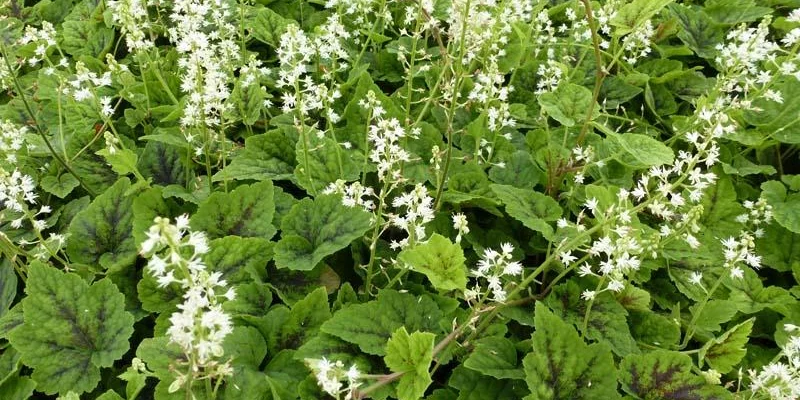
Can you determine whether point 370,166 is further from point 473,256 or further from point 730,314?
point 730,314

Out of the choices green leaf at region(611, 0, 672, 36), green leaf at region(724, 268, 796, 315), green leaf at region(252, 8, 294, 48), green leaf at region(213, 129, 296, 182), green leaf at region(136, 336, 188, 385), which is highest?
green leaf at region(611, 0, 672, 36)

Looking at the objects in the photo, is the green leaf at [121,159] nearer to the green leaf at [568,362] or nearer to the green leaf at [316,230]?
the green leaf at [316,230]

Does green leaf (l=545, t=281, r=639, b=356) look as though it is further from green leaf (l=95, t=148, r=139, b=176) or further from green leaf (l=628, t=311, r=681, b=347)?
green leaf (l=95, t=148, r=139, b=176)

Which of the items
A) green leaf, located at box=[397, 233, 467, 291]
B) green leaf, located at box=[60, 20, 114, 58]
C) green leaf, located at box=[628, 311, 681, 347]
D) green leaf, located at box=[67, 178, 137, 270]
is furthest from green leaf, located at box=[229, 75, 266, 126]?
green leaf, located at box=[628, 311, 681, 347]

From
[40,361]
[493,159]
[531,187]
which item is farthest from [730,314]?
[40,361]

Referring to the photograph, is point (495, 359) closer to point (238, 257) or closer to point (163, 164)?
point (238, 257)

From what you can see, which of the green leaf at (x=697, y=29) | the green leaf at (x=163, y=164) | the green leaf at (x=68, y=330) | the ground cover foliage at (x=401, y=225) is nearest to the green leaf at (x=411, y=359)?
the ground cover foliage at (x=401, y=225)
